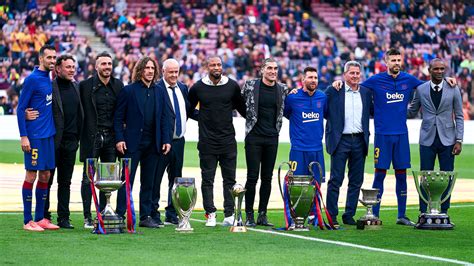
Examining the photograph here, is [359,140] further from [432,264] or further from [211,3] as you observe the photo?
[211,3]

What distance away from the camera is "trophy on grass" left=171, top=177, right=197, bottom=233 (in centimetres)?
1419

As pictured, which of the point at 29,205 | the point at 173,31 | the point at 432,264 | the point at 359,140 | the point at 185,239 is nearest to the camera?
the point at 432,264

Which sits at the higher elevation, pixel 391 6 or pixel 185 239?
pixel 391 6

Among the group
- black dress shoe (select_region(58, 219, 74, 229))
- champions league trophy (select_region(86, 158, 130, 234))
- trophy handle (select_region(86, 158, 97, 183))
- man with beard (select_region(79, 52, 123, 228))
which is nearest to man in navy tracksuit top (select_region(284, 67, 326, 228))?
man with beard (select_region(79, 52, 123, 228))

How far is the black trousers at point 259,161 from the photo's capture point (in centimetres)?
1526

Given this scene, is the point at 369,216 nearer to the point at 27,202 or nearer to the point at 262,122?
the point at 262,122

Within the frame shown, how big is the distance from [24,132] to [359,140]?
4.28 meters

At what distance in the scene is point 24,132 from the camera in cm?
1409

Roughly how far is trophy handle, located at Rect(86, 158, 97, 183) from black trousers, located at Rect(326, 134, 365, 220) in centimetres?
Result: 307

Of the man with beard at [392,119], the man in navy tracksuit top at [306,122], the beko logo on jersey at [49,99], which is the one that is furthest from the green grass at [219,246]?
the beko logo on jersey at [49,99]

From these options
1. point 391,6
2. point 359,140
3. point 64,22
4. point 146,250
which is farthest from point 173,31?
point 146,250

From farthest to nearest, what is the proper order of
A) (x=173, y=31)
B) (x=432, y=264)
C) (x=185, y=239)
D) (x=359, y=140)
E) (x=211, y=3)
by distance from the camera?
(x=211, y=3), (x=173, y=31), (x=359, y=140), (x=185, y=239), (x=432, y=264)

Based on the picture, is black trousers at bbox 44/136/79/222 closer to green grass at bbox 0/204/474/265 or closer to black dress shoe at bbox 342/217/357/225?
green grass at bbox 0/204/474/265

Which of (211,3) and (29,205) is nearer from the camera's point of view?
(29,205)
